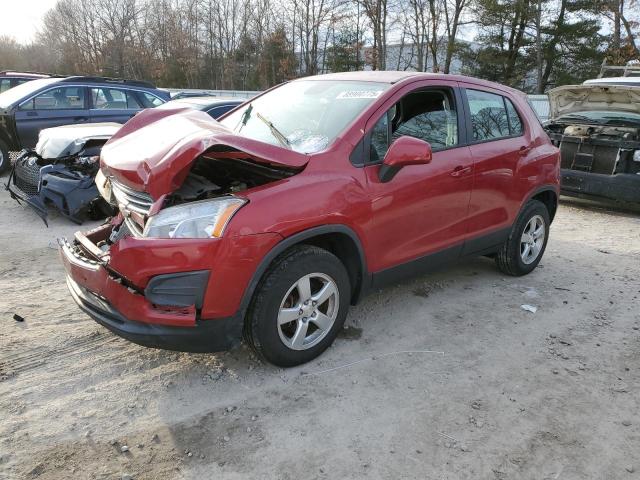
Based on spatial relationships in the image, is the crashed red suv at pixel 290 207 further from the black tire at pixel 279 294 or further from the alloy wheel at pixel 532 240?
the alloy wheel at pixel 532 240

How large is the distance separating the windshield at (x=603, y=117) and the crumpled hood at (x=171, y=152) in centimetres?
721

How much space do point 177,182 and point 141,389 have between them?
1.24m

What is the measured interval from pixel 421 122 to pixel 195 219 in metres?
1.97

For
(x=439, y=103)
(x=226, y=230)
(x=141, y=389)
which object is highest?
(x=439, y=103)

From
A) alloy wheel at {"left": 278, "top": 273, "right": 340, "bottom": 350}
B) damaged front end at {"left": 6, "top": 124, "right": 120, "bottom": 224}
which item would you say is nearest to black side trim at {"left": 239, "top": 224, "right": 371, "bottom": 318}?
alloy wheel at {"left": 278, "top": 273, "right": 340, "bottom": 350}

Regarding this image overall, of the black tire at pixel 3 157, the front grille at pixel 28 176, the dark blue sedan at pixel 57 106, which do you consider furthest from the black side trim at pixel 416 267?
the black tire at pixel 3 157

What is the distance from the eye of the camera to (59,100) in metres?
8.96

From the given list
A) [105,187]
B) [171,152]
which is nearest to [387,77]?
[171,152]

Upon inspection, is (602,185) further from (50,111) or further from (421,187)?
(50,111)

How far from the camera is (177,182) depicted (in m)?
2.66

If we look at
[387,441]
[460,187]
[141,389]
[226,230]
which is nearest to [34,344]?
[141,389]

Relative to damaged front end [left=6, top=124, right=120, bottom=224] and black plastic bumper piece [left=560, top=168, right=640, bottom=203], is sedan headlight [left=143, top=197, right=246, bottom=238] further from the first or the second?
black plastic bumper piece [left=560, top=168, right=640, bottom=203]

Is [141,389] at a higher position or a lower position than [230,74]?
lower

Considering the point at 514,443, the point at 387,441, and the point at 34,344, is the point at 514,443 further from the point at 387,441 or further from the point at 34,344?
the point at 34,344
